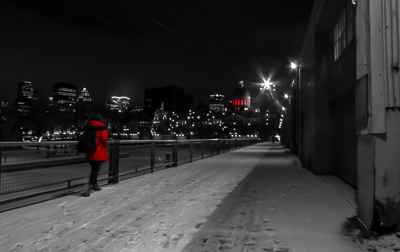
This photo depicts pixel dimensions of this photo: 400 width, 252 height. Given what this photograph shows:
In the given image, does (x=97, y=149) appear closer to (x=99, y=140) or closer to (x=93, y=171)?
(x=99, y=140)

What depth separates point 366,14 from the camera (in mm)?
4059

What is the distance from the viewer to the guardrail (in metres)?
5.26

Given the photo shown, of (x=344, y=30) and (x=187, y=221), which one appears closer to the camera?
(x=187, y=221)

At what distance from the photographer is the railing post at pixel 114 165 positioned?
26.2 feet

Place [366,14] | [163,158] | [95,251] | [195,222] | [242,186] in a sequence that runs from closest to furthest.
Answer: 1. [95,251]
2. [366,14]
3. [195,222]
4. [242,186]
5. [163,158]

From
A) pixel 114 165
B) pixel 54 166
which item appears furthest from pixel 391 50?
pixel 114 165

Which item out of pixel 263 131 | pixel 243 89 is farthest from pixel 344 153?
pixel 243 89

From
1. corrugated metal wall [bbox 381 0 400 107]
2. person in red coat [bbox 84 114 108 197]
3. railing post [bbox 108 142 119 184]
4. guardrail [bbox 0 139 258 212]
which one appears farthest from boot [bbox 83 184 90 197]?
corrugated metal wall [bbox 381 0 400 107]

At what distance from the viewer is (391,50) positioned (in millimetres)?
3852

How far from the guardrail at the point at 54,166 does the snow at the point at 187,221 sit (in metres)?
0.39

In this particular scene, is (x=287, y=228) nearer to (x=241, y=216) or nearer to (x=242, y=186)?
(x=241, y=216)

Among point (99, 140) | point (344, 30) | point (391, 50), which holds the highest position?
point (344, 30)

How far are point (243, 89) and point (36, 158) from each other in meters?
168

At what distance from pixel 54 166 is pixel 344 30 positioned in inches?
306
